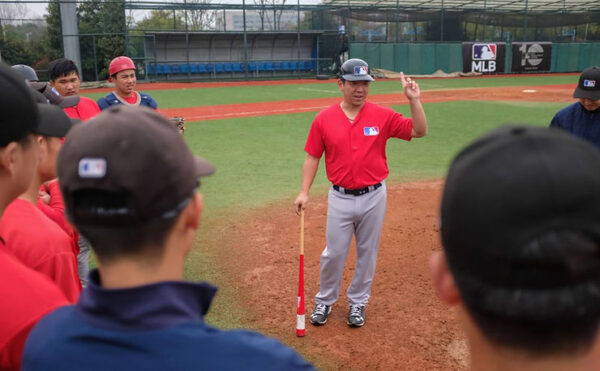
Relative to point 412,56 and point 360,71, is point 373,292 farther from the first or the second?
point 412,56

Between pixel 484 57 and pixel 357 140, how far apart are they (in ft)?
123

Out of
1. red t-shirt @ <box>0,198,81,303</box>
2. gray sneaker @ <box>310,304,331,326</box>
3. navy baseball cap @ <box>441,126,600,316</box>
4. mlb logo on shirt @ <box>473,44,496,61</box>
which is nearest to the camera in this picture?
navy baseball cap @ <box>441,126,600,316</box>

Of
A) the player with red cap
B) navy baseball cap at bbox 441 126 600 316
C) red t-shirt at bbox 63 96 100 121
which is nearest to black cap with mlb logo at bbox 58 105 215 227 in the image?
navy baseball cap at bbox 441 126 600 316

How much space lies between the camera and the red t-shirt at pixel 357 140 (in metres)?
4.94

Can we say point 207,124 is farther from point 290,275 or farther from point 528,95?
point 528,95

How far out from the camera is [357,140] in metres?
4.96

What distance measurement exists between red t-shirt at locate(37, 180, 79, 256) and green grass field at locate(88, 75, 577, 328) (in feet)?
6.22

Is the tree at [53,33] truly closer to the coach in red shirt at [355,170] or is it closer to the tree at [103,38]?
the tree at [103,38]

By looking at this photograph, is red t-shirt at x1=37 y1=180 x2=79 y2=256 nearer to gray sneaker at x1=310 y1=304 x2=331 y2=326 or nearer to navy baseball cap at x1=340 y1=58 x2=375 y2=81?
gray sneaker at x1=310 y1=304 x2=331 y2=326

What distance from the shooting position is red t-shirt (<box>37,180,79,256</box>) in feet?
10.4

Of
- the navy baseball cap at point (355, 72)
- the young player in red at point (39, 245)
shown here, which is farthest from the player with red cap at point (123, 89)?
the young player in red at point (39, 245)

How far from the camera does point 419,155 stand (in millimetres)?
11711

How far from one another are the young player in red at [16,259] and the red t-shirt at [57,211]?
2.28ft

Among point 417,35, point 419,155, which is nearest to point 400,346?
point 419,155
